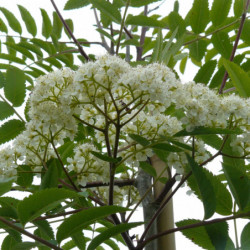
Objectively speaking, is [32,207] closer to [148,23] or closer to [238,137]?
[238,137]

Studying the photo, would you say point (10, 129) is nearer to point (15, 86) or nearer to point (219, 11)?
point (15, 86)

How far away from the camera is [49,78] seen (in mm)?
1028

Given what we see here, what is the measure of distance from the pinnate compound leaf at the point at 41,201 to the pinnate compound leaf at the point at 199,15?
37.0 inches

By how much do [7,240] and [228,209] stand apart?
0.67 meters

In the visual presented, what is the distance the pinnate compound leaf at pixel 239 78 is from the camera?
3.35 feet

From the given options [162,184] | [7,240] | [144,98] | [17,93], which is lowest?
[7,240]

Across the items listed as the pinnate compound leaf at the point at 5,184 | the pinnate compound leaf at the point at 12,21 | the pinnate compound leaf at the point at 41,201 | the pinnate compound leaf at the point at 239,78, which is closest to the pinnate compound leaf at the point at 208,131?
the pinnate compound leaf at the point at 239,78

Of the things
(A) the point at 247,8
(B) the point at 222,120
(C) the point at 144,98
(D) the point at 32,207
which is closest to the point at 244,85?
(B) the point at 222,120

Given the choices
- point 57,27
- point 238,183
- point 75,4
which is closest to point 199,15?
point 75,4

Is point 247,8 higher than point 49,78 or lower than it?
higher

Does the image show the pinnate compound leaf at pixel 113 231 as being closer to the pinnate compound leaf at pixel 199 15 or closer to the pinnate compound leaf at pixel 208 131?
the pinnate compound leaf at pixel 208 131

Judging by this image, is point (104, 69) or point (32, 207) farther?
point (104, 69)

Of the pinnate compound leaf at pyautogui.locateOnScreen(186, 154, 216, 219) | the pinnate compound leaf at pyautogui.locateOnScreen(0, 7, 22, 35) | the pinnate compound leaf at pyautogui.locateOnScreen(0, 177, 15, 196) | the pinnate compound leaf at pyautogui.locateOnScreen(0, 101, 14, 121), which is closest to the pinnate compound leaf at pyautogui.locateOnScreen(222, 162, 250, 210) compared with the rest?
the pinnate compound leaf at pyautogui.locateOnScreen(186, 154, 216, 219)

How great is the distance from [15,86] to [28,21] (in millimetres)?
680
